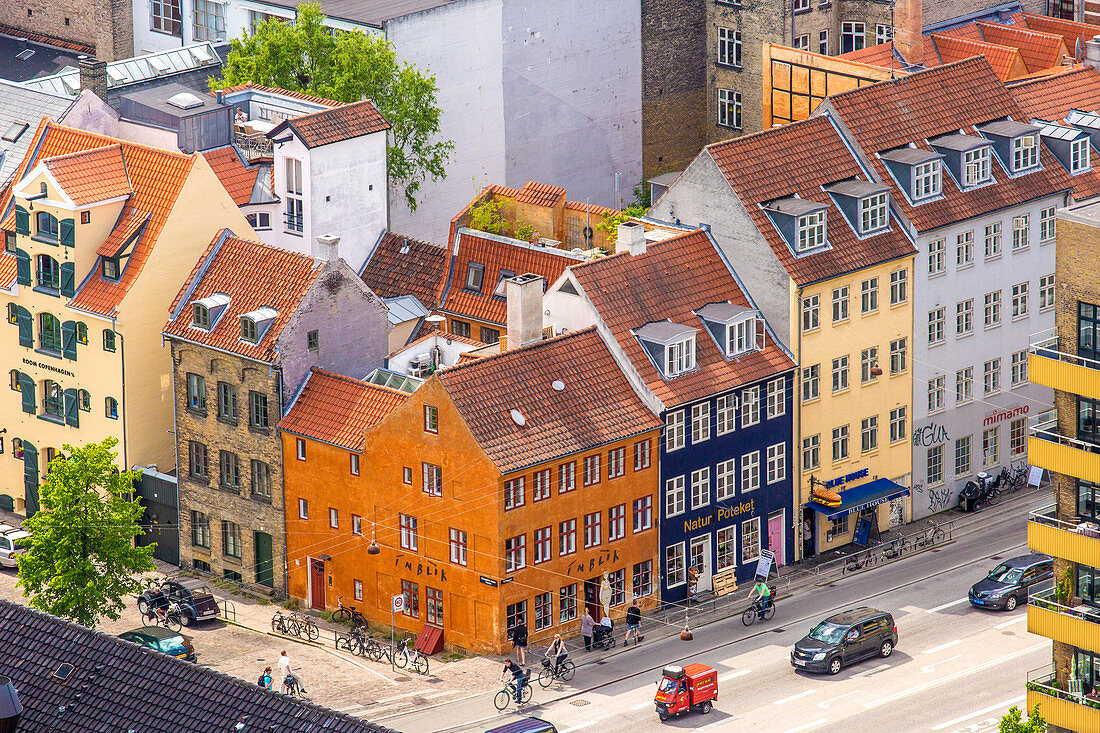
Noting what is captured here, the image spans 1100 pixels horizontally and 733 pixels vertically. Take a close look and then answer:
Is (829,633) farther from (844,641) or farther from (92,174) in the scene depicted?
(92,174)

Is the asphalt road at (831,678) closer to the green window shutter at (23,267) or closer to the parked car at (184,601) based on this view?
the parked car at (184,601)

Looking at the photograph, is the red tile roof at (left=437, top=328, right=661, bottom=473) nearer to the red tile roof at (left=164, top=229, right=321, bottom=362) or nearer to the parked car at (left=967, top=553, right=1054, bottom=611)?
the red tile roof at (left=164, top=229, right=321, bottom=362)

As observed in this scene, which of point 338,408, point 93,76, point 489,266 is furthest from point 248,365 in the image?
point 93,76

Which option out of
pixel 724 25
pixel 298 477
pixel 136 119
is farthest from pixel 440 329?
pixel 724 25

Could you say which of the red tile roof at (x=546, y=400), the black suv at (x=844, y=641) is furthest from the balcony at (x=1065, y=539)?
the red tile roof at (x=546, y=400)

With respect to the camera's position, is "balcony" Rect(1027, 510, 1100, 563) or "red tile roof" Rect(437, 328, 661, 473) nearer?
"balcony" Rect(1027, 510, 1100, 563)

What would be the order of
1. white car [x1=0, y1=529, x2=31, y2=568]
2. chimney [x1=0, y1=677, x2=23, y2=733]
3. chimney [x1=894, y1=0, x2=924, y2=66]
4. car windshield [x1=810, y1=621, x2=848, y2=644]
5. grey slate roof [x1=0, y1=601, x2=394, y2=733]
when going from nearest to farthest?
1. chimney [x1=0, y1=677, x2=23, y2=733]
2. grey slate roof [x1=0, y1=601, x2=394, y2=733]
3. car windshield [x1=810, y1=621, x2=848, y2=644]
4. white car [x1=0, y1=529, x2=31, y2=568]
5. chimney [x1=894, y1=0, x2=924, y2=66]

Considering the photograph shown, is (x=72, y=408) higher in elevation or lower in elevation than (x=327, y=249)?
lower

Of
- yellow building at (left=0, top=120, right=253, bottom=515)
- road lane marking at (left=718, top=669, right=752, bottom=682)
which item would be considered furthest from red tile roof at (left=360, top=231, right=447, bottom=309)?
road lane marking at (left=718, top=669, right=752, bottom=682)
